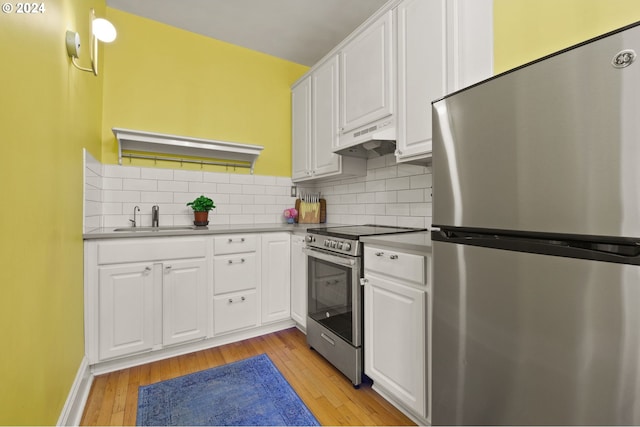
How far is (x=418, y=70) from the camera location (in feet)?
5.66

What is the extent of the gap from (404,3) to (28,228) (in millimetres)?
2191

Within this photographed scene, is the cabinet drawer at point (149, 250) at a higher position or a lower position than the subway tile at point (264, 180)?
lower

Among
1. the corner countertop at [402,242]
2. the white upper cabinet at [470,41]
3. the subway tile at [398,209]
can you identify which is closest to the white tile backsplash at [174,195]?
the subway tile at [398,209]

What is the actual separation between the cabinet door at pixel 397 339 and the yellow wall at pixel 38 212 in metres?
1.44

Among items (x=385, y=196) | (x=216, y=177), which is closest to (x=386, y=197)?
(x=385, y=196)

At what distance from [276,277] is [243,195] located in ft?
3.12

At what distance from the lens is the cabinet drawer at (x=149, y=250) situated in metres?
1.88

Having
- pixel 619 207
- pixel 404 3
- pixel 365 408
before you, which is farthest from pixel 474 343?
pixel 404 3

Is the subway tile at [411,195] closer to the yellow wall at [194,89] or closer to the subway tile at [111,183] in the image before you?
the yellow wall at [194,89]

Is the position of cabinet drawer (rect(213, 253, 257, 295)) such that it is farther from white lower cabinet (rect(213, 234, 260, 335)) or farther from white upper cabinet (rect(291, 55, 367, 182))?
white upper cabinet (rect(291, 55, 367, 182))

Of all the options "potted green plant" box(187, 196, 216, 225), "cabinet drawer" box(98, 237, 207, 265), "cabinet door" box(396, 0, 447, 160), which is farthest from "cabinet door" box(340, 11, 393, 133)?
"cabinet drawer" box(98, 237, 207, 265)

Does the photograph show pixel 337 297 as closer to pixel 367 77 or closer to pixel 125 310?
pixel 125 310

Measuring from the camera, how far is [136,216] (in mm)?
2455

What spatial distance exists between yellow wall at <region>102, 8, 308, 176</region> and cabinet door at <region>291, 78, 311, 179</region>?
4.3 inches
